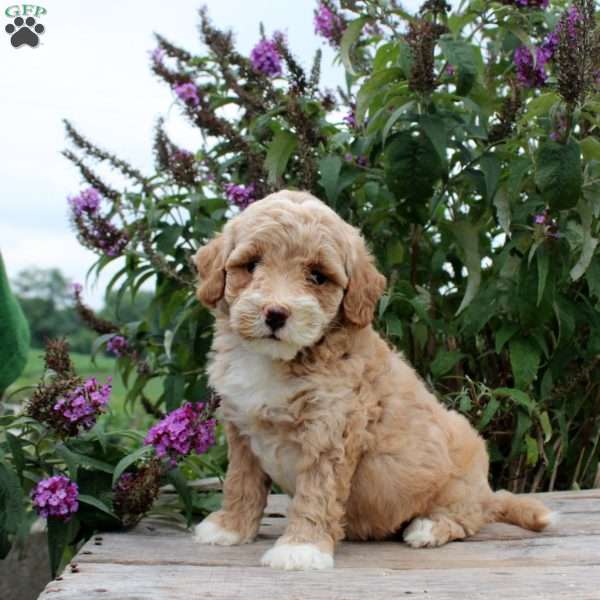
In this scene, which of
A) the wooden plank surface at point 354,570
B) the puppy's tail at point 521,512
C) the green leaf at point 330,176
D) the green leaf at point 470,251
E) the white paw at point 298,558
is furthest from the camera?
the green leaf at point 470,251

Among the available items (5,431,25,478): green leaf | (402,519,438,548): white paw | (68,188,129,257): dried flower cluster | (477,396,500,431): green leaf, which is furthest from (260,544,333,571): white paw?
(68,188,129,257): dried flower cluster

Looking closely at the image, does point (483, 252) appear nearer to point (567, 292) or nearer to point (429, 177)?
point (567, 292)

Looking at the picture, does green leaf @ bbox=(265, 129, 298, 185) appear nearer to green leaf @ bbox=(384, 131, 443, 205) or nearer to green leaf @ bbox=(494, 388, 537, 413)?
green leaf @ bbox=(384, 131, 443, 205)

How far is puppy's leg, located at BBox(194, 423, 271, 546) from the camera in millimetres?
3600

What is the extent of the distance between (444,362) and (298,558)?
1.70 m

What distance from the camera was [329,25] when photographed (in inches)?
206

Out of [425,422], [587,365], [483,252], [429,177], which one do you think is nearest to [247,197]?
[429,177]

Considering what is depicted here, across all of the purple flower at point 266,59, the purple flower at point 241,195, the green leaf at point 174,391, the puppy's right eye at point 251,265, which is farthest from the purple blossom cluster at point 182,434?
the purple flower at point 266,59

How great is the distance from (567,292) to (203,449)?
2116 mm

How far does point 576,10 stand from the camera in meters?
3.82

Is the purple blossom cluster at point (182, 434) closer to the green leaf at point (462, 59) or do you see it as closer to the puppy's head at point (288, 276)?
the puppy's head at point (288, 276)

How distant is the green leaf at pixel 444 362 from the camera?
457 cm

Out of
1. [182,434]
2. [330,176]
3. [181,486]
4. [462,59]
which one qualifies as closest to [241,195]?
[330,176]

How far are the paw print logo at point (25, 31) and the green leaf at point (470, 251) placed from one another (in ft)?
7.57
